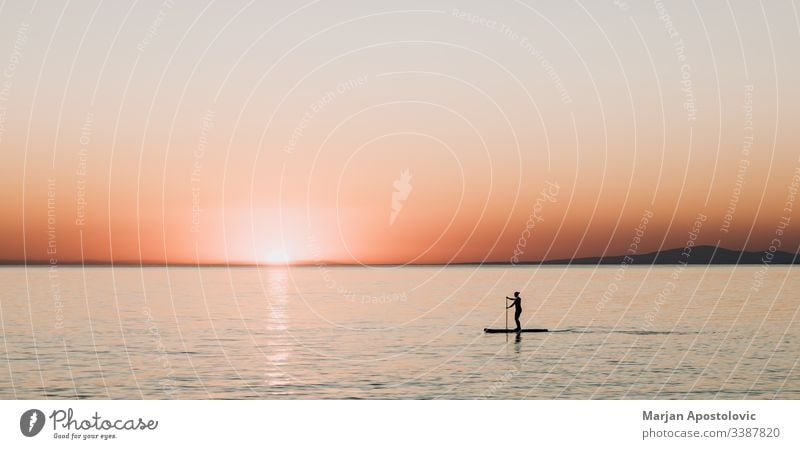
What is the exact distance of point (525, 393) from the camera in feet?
128

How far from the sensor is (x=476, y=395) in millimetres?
38594

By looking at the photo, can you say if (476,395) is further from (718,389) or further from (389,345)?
(389,345)

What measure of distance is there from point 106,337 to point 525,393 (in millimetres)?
33431

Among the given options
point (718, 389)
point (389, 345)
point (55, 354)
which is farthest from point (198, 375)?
point (718, 389)

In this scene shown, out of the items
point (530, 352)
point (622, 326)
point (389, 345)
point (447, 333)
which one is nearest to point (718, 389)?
point (530, 352)

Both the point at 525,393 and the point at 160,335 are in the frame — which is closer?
the point at 525,393

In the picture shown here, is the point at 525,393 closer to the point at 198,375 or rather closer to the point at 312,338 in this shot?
the point at 198,375

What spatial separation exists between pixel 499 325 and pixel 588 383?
33.5 metres

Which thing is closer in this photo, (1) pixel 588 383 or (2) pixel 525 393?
(2) pixel 525 393

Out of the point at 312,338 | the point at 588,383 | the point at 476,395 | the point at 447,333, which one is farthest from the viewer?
the point at 447,333

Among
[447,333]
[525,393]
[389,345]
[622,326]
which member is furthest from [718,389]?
[622,326]
